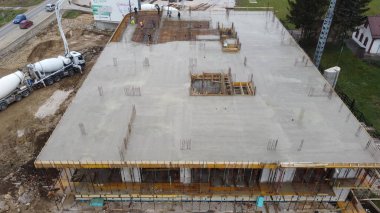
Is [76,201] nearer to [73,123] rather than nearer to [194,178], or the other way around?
[73,123]

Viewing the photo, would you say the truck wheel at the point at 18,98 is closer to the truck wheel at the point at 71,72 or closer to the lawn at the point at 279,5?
the truck wheel at the point at 71,72

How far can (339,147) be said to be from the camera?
16.7m

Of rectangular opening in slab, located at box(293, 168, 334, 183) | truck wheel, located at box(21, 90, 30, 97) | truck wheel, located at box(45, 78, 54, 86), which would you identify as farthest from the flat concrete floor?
truck wheel, located at box(21, 90, 30, 97)

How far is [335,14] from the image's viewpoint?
3466cm

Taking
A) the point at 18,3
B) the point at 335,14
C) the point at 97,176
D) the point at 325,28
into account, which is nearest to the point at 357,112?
the point at 325,28

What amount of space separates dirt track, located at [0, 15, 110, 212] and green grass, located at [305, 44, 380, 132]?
90.8 feet

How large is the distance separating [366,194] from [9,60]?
4021 centimetres

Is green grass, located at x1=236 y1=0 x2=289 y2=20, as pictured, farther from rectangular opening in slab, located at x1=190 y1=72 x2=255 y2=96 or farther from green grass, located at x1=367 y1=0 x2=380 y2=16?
rectangular opening in slab, located at x1=190 y1=72 x2=255 y2=96

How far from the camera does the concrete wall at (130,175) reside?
55.3 feet

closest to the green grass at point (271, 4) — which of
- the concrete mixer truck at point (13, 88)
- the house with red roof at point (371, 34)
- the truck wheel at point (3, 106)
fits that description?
the house with red roof at point (371, 34)

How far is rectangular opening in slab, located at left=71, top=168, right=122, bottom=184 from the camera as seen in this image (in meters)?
17.4

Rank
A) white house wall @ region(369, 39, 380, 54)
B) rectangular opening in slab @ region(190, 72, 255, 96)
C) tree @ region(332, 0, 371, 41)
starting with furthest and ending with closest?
white house wall @ region(369, 39, 380, 54) < tree @ region(332, 0, 371, 41) < rectangular opening in slab @ region(190, 72, 255, 96)

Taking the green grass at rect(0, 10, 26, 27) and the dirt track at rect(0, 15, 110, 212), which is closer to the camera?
the dirt track at rect(0, 15, 110, 212)

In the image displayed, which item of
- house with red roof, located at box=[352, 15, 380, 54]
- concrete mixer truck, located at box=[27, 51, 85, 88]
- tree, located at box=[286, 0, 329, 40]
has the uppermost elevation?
tree, located at box=[286, 0, 329, 40]
